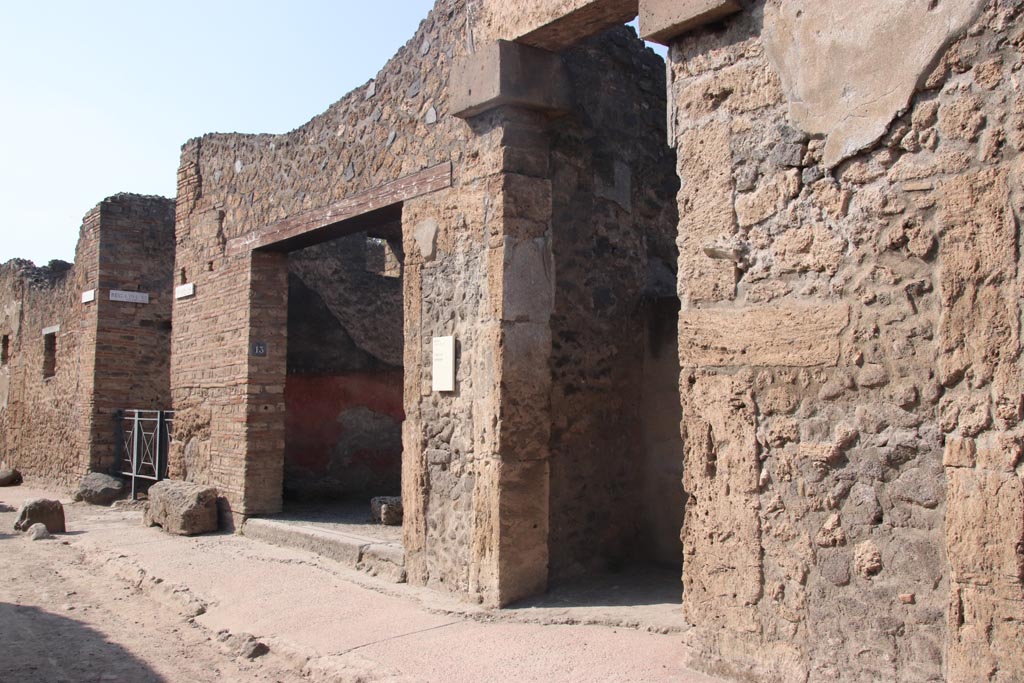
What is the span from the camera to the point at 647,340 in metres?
5.79

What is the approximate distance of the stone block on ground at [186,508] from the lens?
25.6 feet

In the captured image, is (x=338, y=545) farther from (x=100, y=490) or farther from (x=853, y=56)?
(x=100, y=490)

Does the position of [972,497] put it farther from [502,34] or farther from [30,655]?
[30,655]

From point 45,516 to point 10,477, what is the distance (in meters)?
6.39

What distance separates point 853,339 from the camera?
3.22 m

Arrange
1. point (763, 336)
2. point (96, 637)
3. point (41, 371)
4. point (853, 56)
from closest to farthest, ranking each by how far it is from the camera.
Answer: point (853, 56) → point (763, 336) → point (96, 637) → point (41, 371)

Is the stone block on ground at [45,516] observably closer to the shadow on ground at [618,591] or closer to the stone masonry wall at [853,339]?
the shadow on ground at [618,591]

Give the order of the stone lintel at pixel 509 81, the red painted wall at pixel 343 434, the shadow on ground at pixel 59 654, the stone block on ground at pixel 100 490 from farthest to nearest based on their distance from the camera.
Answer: the stone block on ground at pixel 100 490, the red painted wall at pixel 343 434, the stone lintel at pixel 509 81, the shadow on ground at pixel 59 654

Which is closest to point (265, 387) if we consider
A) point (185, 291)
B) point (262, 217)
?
point (262, 217)

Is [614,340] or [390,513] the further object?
[390,513]

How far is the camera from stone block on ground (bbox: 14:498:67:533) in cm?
866

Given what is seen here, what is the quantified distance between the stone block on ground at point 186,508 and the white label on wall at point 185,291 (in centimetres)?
193

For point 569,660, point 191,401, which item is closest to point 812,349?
point 569,660

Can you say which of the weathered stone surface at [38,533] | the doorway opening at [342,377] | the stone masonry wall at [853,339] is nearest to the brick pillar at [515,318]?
the stone masonry wall at [853,339]
